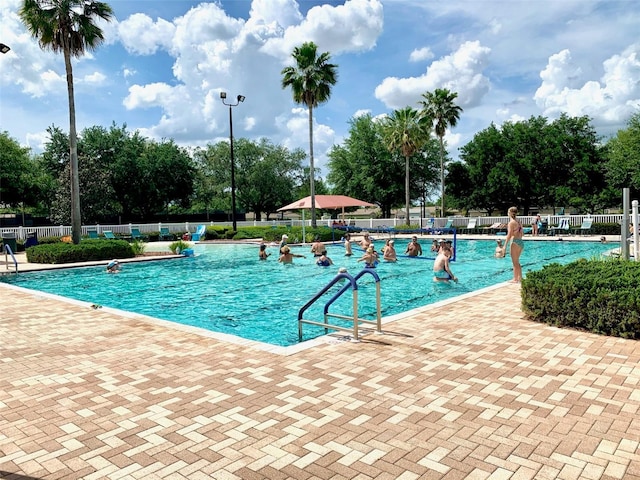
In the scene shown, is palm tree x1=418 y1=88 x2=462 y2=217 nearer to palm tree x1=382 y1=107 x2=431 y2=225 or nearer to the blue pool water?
palm tree x1=382 y1=107 x2=431 y2=225

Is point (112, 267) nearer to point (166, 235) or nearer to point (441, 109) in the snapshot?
point (166, 235)

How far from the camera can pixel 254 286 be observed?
Result: 13984 mm

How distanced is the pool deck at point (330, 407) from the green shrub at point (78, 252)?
43.5 feet

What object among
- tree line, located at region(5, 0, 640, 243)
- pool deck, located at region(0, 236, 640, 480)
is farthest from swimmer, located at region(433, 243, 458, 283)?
tree line, located at region(5, 0, 640, 243)

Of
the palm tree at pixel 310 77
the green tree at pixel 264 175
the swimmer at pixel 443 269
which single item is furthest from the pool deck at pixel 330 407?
the green tree at pixel 264 175

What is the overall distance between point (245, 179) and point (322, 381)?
51.8 metres

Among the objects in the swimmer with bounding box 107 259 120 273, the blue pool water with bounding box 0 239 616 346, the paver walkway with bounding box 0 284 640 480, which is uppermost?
the swimmer with bounding box 107 259 120 273

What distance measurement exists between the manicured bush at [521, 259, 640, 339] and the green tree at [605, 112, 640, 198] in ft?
102

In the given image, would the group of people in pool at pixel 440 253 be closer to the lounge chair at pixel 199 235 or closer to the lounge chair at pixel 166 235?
the lounge chair at pixel 199 235

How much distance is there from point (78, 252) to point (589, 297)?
61.3ft

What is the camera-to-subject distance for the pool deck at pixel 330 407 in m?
3.33

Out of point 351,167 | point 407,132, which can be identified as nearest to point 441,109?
point 407,132

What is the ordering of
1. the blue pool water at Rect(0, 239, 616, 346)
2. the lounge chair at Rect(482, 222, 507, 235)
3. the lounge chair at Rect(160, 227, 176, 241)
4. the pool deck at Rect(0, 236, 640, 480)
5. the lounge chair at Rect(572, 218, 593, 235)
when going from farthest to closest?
1. the lounge chair at Rect(160, 227, 176, 241)
2. the lounge chair at Rect(482, 222, 507, 235)
3. the lounge chair at Rect(572, 218, 593, 235)
4. the blue pool water at Rect(0, 239, 616, 346)
5. the pool deck at Rect(0, 236, 640, 480)

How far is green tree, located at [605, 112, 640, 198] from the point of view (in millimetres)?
Answer: 33594
